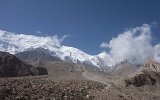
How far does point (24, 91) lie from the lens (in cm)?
4756

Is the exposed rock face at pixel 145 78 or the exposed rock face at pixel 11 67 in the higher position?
the exposed rock face at pixel 11 67

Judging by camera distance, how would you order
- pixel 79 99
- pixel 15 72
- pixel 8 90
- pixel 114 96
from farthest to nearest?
pixel 15 72
pixel 114 96
pixel 79 99
pixel 8 90

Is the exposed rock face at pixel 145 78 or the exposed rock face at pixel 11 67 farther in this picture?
the exposed rock face at pixel 11 67

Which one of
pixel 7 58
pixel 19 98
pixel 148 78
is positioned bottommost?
pixel 19 98

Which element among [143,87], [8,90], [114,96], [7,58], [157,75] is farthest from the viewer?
[7,58]

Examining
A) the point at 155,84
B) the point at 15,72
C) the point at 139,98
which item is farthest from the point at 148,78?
the point at 15,72

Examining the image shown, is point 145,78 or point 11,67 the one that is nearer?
point 145,78

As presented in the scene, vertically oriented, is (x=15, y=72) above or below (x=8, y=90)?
above

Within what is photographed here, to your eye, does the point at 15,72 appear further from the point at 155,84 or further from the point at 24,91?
the point at 24,91

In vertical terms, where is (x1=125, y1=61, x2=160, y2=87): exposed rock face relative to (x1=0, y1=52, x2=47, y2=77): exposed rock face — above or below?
below

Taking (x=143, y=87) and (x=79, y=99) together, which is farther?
(x=143, y=87)

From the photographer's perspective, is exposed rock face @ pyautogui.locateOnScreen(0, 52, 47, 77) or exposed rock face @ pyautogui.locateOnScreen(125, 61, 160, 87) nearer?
exposed rock face @ pyautogui.locateOnScreen(125, 61, 160, 87)

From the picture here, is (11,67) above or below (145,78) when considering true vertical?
above

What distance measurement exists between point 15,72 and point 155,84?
60.4 m
